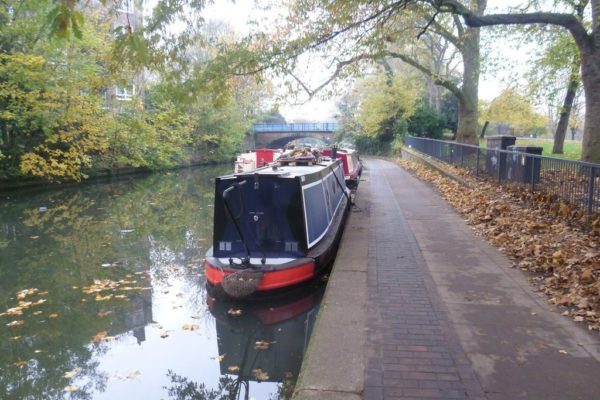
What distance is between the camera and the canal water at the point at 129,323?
535 centimetres

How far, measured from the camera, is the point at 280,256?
754 cm

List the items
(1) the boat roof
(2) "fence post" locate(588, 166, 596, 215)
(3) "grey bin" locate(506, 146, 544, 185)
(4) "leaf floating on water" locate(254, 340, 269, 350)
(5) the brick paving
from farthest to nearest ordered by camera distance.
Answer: (3) "grey bin" locate(506, 146, 544, 185)
(1) the boat roof
(2) "fence post" locate(588, 166, 596, 215)
(4) "leaf floating on water" locate(254, 340, 269, 350)
(5) the brick paving

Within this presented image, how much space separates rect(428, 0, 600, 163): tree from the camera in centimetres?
896

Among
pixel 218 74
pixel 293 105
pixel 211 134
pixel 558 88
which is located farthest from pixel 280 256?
pixel 211 134

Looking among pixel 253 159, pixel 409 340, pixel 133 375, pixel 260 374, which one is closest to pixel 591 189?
pixel 409 340

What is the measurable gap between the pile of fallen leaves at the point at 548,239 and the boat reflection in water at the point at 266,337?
2.86 metres

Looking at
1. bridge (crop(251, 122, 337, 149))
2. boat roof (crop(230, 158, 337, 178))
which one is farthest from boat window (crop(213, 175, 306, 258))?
bridge (crop(251, 122, 337, 149))

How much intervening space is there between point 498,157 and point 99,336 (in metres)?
9.43

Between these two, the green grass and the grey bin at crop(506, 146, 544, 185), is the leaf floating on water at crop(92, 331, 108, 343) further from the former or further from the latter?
the green grass

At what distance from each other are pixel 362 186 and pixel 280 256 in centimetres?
1041

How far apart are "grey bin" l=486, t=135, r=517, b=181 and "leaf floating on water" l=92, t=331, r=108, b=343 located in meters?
8.94

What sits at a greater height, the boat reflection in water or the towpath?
the towpath

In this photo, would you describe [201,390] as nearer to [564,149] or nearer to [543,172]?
[543,172]

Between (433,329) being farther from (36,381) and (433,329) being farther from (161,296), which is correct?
(161,296)
